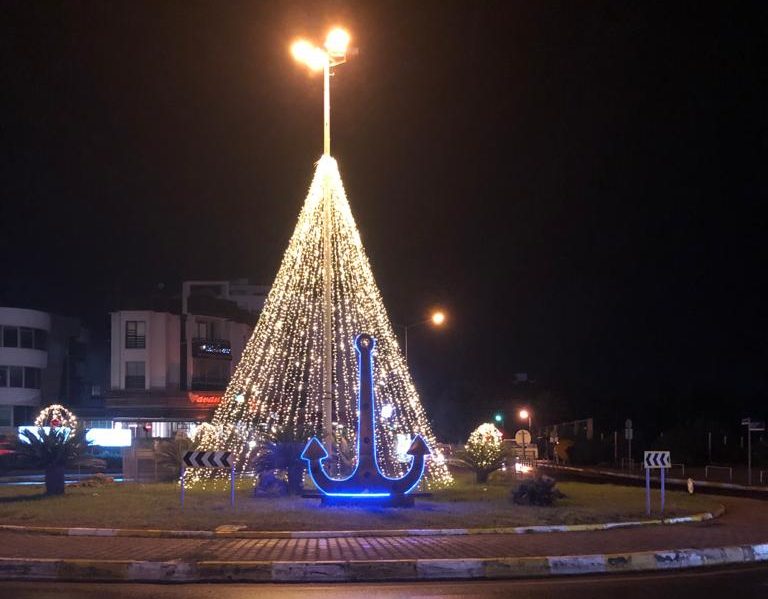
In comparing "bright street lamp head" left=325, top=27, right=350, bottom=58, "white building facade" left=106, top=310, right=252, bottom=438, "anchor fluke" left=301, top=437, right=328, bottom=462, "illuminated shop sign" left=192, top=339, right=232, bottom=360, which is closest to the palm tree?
"anchor fluke" left=301, top=437, right=328, bottom=462

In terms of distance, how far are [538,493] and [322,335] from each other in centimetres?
919

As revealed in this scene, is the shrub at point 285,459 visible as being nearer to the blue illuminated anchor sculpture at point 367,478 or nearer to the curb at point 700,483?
the blue illuminated anchor sculpture at point 367,478

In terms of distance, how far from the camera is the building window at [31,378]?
6316 cm

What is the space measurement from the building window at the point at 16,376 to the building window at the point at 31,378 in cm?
35

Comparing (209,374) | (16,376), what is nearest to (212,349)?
(209,374)

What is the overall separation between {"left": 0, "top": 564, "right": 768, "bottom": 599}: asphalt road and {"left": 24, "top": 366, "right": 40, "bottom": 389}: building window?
181 ft

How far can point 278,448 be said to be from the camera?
2281cm

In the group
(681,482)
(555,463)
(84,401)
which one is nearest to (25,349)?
(84,401)

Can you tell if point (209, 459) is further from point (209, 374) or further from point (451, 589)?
point (209, 374)

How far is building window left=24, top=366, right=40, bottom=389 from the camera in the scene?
63.2 metres

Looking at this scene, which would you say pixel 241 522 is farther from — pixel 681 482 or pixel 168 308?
pixel 168 308

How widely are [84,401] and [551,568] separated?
209 ft

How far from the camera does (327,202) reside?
81.0 feet

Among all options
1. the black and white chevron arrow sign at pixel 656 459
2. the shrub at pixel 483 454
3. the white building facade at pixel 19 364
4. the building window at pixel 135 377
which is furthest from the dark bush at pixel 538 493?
the white building facade at pixel 19 364
